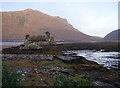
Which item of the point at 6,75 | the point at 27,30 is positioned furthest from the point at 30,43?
the point at 27,30

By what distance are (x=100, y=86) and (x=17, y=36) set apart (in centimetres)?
15400

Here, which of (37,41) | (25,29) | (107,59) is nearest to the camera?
(107,59)

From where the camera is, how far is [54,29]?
18975cm

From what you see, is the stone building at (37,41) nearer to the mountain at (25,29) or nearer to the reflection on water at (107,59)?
the reflection on water at (107,59)

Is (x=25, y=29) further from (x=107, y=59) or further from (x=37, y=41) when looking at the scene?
(x=107, y=59)

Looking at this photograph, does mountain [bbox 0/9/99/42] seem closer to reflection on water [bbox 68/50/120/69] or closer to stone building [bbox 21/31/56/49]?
stone building [bbox 21/31/56/49]

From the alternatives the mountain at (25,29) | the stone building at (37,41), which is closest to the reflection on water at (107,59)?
the stone building at (37,41)

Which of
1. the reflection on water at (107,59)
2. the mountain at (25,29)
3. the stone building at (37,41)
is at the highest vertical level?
the mountain at (25,29)

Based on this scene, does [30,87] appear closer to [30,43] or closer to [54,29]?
[30,43]

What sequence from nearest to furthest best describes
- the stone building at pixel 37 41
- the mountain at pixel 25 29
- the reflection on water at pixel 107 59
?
1. the reflection on water at pixel 107 59
2. the stone building at pixel 37 41
3. the mountain at pixel 25 29

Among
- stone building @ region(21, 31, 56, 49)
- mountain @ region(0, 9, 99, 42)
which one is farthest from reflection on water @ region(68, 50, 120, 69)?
mountain @ region(0, 9, 99, 42)

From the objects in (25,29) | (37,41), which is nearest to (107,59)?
(37,41)

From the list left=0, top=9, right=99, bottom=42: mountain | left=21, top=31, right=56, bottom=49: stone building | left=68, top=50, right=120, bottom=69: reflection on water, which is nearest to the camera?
left=68, top=50, right=120, bottom=69: reflection on water

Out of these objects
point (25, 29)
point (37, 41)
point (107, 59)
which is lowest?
point (107, 59)
